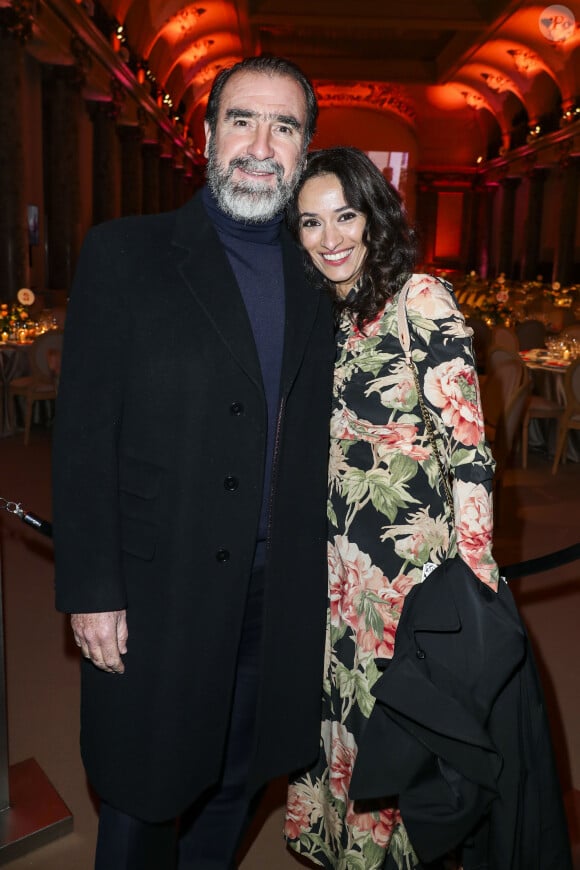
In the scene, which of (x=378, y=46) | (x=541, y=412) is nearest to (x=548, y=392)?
(x=541, y=412)

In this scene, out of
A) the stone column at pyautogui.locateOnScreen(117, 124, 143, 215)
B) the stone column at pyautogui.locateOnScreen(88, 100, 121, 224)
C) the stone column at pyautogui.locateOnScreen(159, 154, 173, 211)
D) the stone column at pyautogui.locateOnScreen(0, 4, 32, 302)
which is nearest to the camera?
the stone column at pyautogui.locateOnScreen(0, 4, 32, 302)

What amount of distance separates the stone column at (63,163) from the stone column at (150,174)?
7729 mm

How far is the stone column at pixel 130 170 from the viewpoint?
19141 millimetres

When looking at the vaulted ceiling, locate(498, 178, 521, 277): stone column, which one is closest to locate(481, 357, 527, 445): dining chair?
the vaulted ceiling

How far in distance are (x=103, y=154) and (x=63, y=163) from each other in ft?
8.40

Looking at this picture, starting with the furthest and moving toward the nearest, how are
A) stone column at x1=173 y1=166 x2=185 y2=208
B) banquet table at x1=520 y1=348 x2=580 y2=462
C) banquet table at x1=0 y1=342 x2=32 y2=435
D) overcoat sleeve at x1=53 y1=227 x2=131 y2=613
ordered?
stone column at x1=173 y1=166 x2=185 y2=208 < banquet table at x1=0 y1=342 x2=32 y2=435 < banquet table at x1=520 y1=348 x2=580 y2=462 < overcoat sleeve at x1=53 y1=227 x2=131 y2=613

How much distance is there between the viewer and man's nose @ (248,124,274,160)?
1.76m

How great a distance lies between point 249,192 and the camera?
173cm

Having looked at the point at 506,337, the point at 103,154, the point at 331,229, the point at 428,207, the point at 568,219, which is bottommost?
the point at 506,337

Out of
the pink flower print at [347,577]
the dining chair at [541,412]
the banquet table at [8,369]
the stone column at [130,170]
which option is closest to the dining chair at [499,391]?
the dining chair at [541,412]

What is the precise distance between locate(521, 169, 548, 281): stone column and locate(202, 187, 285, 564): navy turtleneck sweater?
25.4m

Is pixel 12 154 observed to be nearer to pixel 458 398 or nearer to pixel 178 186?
pixel 458 398

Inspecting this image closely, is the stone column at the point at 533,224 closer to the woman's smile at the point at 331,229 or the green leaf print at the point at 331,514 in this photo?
the woman's smile at the point at 331,229

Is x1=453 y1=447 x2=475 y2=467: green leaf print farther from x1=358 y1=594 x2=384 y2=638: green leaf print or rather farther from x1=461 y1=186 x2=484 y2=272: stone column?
x1=461 y1=186 x2=484 y2=272: stone column
